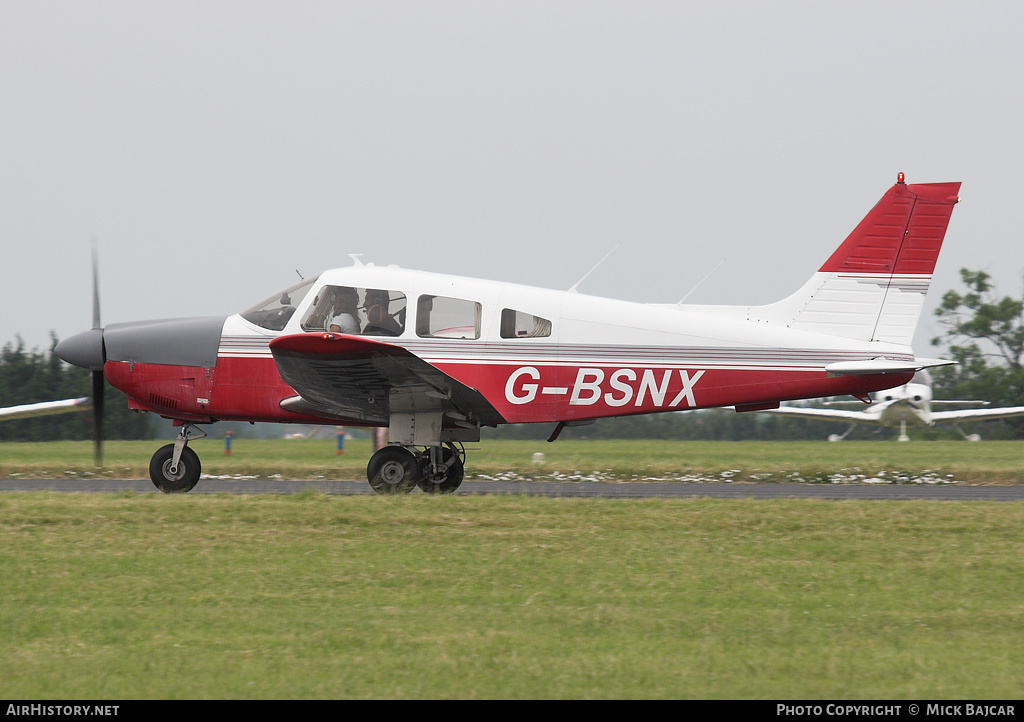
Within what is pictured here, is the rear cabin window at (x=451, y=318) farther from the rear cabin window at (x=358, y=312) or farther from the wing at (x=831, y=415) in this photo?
the wing at (x=831, y=415)

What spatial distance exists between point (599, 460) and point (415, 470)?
6707 mm

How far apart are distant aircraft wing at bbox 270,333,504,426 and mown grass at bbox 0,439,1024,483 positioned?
220 centimetres

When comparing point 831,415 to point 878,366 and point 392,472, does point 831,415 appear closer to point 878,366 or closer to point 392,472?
point 878,366

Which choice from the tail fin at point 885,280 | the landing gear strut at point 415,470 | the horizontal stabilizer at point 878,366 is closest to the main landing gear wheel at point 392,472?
the landing gear strut at point 415,470

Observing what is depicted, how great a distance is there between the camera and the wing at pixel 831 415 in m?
26.5

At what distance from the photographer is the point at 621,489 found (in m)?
11.8

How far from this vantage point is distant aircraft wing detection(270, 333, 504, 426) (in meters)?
9.23

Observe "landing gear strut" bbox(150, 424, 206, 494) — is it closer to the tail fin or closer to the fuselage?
the fuselage

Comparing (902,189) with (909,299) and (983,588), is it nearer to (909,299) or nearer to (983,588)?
(909,299)

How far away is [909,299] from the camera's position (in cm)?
1088

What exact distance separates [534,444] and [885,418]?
12.7 meters

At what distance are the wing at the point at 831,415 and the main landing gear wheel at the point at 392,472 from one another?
17.7m

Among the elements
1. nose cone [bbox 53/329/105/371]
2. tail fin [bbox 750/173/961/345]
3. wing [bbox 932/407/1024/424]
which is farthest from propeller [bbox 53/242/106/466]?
wing [bbox 932/407/1024/424]
